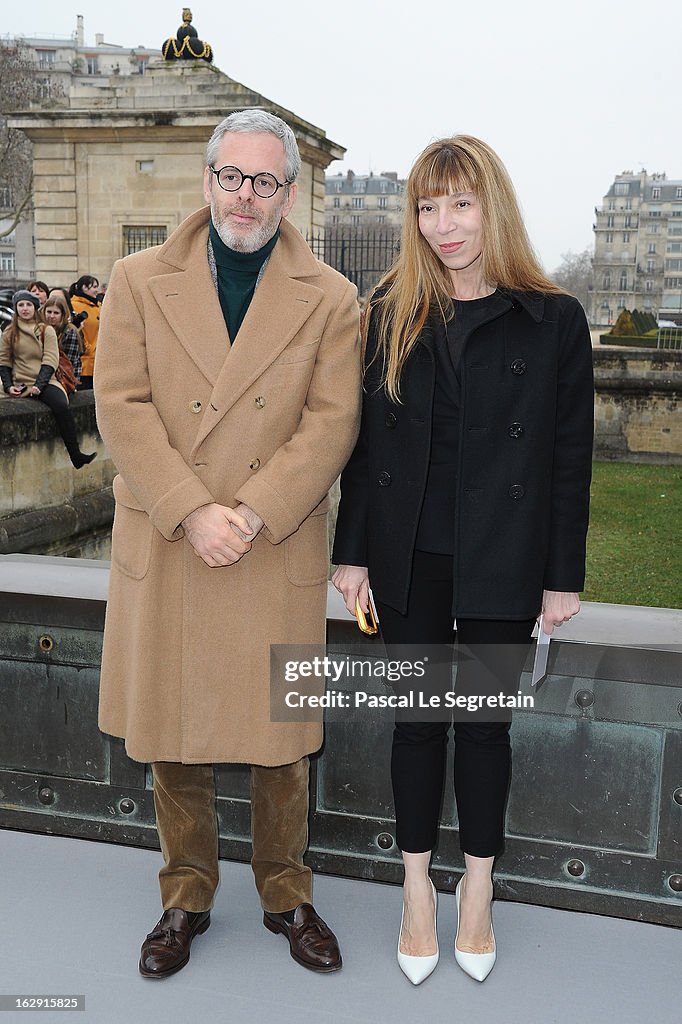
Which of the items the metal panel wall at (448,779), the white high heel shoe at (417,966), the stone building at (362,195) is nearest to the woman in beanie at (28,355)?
the metal panel wall at (448,779)

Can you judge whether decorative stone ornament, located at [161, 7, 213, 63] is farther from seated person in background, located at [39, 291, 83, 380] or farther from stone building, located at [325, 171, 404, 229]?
stone building, located at [325, 171, 404, 229]

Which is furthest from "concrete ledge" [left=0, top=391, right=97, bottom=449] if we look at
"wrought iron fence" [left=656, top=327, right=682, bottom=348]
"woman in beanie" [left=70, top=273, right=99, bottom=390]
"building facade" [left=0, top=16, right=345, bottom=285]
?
"wrought iron fence" [left=656, top=327, right=682, bottom=348]

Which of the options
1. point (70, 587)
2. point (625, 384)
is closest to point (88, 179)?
point (625, 384)

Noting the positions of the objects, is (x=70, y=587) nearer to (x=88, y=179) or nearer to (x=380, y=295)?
(x=380, y=295)

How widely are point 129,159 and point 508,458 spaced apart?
1765cm

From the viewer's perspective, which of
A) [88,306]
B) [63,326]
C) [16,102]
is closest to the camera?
[63,326]

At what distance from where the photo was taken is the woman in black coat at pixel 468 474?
98.1 inches

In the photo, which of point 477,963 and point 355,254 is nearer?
point 477,963

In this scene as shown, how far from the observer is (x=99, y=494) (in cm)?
951

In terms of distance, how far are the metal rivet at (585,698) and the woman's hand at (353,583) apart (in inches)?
25.8

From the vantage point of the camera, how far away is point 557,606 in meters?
2.60

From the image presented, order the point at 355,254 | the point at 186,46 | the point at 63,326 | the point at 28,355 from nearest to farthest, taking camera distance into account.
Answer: the point at 28,355 < the point at 63,326 < the point at 186,46 < the point at 355,254

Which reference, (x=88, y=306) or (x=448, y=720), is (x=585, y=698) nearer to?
(x=448, y=720)

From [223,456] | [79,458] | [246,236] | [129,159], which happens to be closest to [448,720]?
[223,456]
